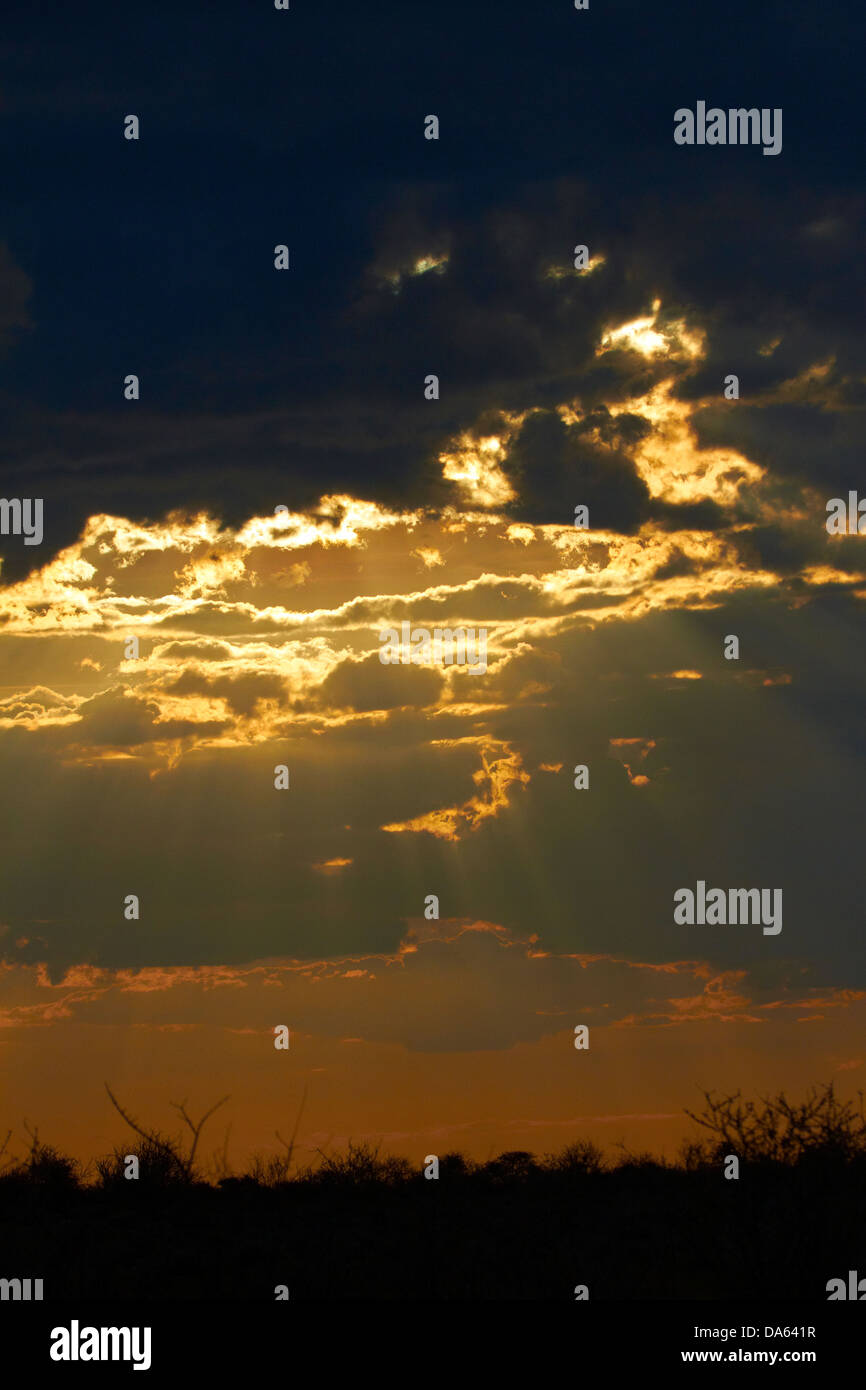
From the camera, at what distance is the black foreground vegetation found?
25.0m

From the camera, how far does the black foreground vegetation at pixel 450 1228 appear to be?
984 inches

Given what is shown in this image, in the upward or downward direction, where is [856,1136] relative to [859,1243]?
upward

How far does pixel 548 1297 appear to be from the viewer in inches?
1069

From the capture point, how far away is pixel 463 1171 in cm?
3888

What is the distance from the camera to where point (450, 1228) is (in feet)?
101
